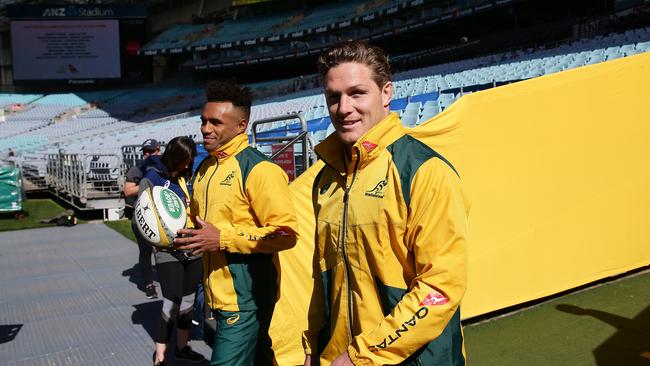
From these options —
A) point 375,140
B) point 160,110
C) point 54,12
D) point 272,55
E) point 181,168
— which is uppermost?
point 54,12

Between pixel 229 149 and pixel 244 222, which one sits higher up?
pixel 229 149

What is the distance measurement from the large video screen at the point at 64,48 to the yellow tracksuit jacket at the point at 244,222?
43681 millimetres

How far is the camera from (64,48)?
1652 inches

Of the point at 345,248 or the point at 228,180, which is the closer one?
the point at 345,248

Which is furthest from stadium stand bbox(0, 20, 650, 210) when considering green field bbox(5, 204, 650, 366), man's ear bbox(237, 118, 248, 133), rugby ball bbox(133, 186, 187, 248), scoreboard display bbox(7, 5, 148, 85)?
man's ear bbox(237, 118, 248, 133)

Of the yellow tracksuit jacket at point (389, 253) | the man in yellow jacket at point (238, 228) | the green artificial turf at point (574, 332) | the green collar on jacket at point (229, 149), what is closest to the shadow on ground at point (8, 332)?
the man in yellow jacket at point (238, 228)

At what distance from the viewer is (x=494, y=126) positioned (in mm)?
4629

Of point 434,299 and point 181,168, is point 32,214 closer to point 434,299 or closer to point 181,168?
point 181,168

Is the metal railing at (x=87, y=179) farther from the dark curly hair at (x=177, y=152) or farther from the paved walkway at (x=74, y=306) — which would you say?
the dark curly hair at (x=177, y=152)

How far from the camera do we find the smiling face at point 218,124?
2955 mm

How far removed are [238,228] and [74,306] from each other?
4.16m

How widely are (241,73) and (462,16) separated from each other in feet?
71.3

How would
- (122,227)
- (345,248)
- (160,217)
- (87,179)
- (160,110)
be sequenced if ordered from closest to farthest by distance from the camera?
(345,248) < (160,217) < (122,227) < (87,179) < (160,110)

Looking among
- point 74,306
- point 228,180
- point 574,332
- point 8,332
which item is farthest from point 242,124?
point 74,306
